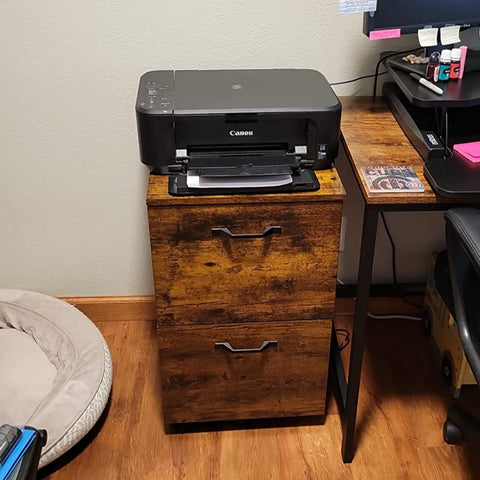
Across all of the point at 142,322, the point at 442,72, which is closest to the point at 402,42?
the point at 442,72

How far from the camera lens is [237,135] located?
1363 millimetres

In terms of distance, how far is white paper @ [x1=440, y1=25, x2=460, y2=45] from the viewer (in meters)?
1.42

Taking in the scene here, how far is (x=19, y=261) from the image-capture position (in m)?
2.00

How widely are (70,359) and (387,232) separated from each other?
103cm

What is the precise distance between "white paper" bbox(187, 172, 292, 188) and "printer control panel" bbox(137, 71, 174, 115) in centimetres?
16

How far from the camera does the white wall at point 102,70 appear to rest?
1.62 meters

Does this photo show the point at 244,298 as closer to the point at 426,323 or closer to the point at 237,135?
the point at 237,135

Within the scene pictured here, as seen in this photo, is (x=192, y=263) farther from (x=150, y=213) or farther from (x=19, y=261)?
(x=19, y=261)

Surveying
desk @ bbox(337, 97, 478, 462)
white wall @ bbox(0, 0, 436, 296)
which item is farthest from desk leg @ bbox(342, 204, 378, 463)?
white wall @ bbox(0, 0, 436, 296)

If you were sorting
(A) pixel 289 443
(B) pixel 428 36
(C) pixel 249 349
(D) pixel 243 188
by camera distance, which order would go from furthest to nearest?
(A) pixel 289 443, (C) pixel 249 349, (B) pixel 428 36, (D) pixel 243 188

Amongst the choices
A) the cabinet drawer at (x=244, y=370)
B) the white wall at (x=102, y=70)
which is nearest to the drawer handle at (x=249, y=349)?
the cabinet drawer at (x=244, y=370)

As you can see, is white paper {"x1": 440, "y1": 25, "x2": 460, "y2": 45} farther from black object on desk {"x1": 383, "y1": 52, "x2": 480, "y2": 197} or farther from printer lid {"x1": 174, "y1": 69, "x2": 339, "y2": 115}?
printer lid {"x1": 174, "y1": 69, "x2": 339, "y2": 115}

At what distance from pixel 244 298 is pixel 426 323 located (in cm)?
82

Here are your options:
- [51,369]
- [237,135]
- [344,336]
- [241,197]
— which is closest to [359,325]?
[241,197]
